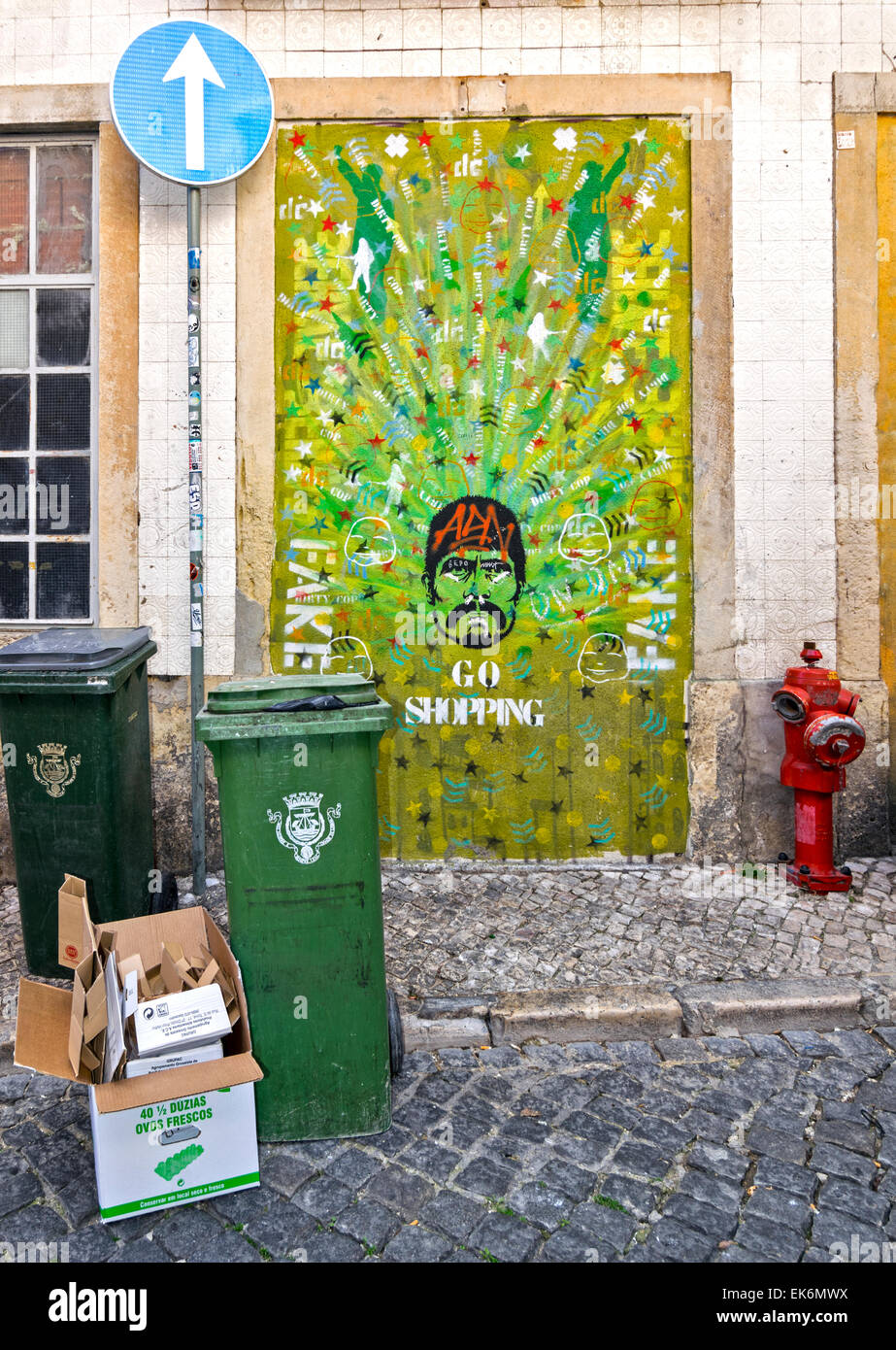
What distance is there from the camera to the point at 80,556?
202 inches

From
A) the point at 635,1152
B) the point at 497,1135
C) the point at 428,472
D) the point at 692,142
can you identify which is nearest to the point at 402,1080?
the point at 497,1135

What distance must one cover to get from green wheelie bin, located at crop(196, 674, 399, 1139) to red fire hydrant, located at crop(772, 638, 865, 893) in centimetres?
293

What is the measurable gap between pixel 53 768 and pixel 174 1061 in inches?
71.3

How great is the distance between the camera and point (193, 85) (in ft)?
14.9

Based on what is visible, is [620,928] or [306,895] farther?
[620,928]

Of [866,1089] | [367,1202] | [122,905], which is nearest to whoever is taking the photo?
[367,1202]

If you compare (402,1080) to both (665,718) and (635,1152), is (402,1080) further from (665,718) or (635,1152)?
(665,718)

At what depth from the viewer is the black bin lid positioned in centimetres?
371

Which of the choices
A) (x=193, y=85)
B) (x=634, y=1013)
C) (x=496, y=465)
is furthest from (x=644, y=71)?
(x=634, y=1013)

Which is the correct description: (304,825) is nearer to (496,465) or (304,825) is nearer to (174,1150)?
(174,1150)

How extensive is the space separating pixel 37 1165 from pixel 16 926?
195cm

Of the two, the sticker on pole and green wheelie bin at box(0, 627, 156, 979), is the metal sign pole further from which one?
green wheelie bin at box(0, 627, 156, 979)

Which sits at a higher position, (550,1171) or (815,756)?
(815,756)

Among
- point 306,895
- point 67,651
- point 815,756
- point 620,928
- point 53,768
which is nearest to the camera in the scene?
point 306,895
